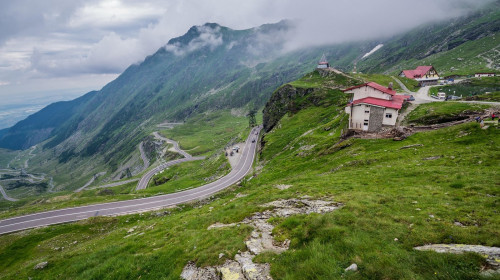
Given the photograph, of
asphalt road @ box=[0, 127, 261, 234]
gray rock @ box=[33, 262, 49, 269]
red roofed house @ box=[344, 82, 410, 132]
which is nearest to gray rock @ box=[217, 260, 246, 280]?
gray rock @ box=[33, 262, 49, 269]

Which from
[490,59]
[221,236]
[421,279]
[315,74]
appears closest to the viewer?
[421,279]

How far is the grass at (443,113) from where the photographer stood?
149ft

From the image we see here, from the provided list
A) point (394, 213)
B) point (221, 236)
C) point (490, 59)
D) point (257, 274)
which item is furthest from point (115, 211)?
point (490, 59)

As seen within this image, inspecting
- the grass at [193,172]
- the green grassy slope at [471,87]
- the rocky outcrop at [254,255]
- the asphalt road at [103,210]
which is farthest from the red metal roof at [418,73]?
the rocky outcrop at [254,255]

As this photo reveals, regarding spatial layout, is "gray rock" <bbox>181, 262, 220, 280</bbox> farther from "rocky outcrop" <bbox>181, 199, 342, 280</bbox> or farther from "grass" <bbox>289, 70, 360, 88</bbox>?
"grass" <bbox>289, 70, 360, 88</bbox>

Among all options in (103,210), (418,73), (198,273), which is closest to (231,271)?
(198,273)

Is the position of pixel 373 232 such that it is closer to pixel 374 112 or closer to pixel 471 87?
pixel 374 112

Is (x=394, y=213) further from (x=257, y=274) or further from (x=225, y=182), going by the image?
(x=225, y=182)

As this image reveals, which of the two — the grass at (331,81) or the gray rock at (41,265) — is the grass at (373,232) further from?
the grass at (331,81)

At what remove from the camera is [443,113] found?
156 feet

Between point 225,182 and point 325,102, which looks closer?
point 225,182

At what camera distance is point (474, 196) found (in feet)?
58.9

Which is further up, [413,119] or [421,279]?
[413,119]

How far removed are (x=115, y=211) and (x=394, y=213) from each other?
219 ft
